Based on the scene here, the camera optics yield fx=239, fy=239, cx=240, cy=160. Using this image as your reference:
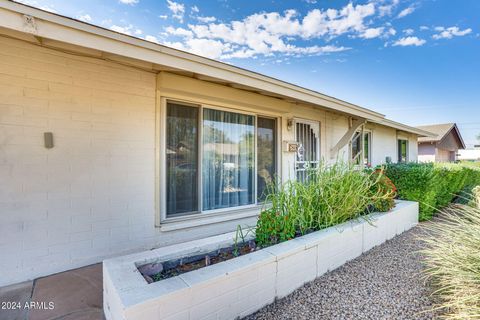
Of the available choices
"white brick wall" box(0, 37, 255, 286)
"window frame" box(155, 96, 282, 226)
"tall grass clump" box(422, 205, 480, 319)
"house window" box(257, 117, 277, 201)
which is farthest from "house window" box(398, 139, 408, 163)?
"white brick wall" box(0, 37, 255, 286)

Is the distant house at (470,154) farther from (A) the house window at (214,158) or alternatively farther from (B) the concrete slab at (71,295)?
(B) the concrete slab at (71,295)

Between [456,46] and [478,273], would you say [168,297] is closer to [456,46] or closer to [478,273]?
[478,273]

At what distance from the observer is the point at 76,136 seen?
307 cm

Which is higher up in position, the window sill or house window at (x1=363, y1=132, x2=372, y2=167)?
house window at (x1=363, y1=132, x2=372, y2=167)

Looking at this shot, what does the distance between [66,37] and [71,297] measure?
2.59 metres

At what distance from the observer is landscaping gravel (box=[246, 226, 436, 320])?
6.91 ft

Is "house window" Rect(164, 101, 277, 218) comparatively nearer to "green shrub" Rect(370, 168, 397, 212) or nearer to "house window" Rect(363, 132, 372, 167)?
"green shrub" Rect(370, 168, 397, 212)

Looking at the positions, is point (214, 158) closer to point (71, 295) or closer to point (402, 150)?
point (71, 295)

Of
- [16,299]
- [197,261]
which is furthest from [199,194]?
[16,299]

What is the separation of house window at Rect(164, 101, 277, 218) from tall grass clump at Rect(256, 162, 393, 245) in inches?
53.6

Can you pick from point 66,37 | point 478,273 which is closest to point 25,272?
point 66,37

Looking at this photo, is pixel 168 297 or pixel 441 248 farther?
pixel 441 248

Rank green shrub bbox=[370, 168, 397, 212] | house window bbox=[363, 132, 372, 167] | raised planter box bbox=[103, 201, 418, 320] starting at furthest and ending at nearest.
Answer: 1. house window bbox=[363, 132, 372, 167]
2. green shrub bbox=[370, 168, 397, 212]
3. raised planter box bbox=[103, 201, 418, 320]

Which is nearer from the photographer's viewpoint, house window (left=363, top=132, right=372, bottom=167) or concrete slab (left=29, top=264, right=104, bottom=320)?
concrete slab (left=29, top=264, right=104, bottom=320)
